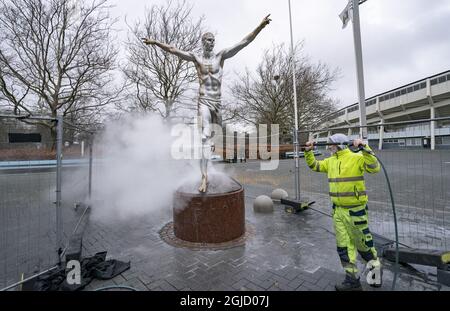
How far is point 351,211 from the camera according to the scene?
2.87 meters

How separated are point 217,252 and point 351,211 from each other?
7.30ft

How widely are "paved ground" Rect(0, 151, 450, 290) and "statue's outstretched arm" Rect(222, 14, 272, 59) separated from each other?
145 inches

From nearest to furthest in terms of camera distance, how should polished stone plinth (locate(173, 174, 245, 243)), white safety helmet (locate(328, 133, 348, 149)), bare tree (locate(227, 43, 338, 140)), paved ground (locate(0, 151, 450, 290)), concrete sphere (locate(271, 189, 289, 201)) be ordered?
white safety helmet (locate(328, 133, 348, 149)) < paved ground (locate(0, 151, 450, 290)) < polished stone plinth (locate(173, 174, 245, 243)) < concrete sphere (locate(271, 189, 289, 201)) < bare tree (locate(227, 43, 338, 140))

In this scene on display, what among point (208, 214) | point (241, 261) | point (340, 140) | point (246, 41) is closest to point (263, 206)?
point (208, 214)

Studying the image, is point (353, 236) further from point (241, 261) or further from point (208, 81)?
point (208, 81)

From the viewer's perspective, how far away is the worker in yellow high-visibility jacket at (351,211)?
2.82m

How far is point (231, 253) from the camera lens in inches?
155

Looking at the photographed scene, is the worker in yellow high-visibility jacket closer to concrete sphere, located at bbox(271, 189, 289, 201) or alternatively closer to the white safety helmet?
the white safety helmet

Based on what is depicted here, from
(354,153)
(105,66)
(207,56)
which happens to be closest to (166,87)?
(105,66)

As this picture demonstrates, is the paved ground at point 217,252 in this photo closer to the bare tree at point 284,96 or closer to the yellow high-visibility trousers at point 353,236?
the yellow high-visibility trousers at point 353,236

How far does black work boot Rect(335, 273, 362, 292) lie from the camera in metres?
2.79

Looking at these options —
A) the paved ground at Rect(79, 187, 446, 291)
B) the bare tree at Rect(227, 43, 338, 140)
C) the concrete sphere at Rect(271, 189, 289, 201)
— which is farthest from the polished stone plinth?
the bare tree at Rect(227, 43, 338, 140)

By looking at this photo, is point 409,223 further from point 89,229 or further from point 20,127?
point 20,127
